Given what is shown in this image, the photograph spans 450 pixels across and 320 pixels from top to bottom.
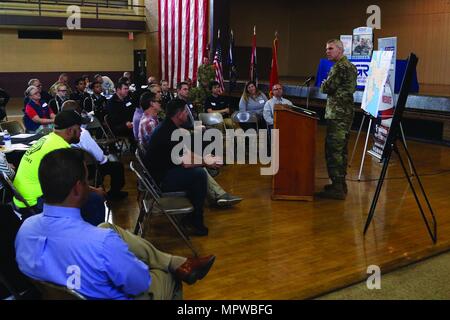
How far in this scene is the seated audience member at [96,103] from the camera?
842 cm

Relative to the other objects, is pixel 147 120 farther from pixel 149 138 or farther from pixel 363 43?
pixel 363 43

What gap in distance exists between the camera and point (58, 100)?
26.5 ft

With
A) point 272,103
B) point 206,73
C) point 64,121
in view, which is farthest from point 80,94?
point 64,121

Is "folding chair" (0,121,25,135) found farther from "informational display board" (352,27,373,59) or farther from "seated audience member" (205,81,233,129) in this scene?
"informational display board" (352,27,373,59)

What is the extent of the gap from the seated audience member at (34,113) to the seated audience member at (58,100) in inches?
22.5

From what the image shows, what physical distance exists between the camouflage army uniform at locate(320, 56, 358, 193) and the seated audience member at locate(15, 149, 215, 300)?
3651 millimetres

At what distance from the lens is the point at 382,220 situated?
4758mm

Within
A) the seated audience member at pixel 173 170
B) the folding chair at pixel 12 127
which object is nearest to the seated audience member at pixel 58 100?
the folding chair at pixel 12 127

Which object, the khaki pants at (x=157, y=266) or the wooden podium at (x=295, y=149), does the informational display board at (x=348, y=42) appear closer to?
the wooden podium at (x=295, y=149)

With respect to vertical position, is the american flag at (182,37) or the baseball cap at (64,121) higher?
the american flag at (182,37)
